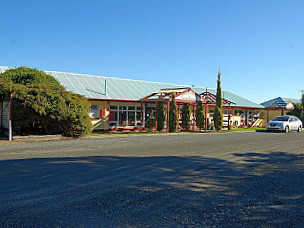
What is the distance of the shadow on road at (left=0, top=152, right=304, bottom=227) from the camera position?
4.23 metres

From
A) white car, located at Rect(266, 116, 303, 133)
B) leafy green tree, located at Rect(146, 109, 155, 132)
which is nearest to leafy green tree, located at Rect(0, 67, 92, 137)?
leafy green tree, located at Rect(146, 109, 155, 132)

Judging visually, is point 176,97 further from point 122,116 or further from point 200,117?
point 122,116

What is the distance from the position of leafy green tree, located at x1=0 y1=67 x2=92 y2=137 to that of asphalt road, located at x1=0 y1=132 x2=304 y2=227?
657cm

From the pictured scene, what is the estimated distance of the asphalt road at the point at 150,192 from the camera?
422cm

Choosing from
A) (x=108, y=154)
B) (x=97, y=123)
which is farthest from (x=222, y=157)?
(x=97, y=123)

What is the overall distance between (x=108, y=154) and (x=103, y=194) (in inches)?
199

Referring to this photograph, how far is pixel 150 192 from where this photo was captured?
559 centimetres

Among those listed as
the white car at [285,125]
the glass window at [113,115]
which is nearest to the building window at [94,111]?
the glass window at [113,115]

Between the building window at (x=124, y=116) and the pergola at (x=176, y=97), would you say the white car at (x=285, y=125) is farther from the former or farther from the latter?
the building window at (x=124, y=116)

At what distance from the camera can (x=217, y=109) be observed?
26219 mm

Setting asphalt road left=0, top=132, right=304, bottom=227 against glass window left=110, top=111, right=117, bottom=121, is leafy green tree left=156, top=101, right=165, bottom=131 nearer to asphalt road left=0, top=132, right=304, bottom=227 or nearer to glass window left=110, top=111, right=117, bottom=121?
glass window left=110, top=111, right=117, bottom=121

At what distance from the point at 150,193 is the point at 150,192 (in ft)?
0.23

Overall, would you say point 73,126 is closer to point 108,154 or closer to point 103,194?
point 108,154

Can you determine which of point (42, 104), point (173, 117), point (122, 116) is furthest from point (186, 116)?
point (42, 104)
